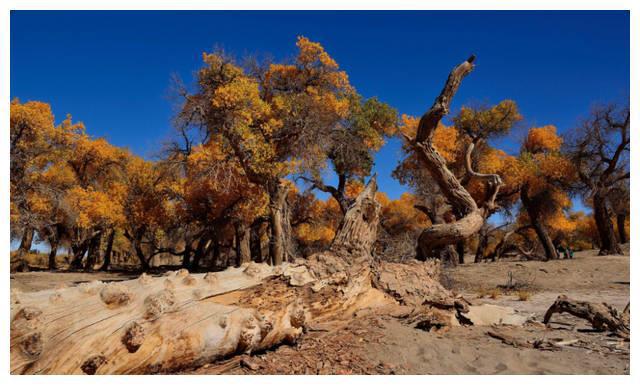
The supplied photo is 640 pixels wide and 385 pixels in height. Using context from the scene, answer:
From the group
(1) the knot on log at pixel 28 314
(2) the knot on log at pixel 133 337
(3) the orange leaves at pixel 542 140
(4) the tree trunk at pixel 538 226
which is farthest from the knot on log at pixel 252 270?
(3) the orange leaves at pixel 542 140

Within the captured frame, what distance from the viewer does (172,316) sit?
4.14 m

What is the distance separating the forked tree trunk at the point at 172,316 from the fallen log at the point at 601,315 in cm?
350

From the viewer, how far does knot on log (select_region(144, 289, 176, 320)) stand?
4.01m

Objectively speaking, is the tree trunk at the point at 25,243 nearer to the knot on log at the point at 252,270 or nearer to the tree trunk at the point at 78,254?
the tree trunk at the point at 78,254

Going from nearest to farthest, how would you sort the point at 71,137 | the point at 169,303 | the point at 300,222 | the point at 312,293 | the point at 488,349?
the point at 169,303
the point at 488,349
the point at 312,293
the point at 71,137
the point at 300,222

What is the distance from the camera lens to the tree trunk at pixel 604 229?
21.0m

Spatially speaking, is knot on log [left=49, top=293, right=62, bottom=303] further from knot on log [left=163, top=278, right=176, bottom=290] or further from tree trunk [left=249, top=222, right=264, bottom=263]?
tree trunk [left=249, top=222, right=264, bottom=263]

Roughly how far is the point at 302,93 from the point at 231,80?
3.03 metres

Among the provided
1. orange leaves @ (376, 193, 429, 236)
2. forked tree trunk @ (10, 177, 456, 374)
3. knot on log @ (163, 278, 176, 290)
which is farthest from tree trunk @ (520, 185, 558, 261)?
knot on log @ (163, 278, 176, 290)

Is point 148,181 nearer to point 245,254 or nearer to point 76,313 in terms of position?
point 245,254

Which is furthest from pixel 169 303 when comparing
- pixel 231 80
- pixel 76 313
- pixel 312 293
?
pixel 231 80

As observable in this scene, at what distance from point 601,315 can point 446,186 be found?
4574mm

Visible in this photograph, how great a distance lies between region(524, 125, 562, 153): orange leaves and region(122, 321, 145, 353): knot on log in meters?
26.8

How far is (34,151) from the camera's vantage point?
19344mm
